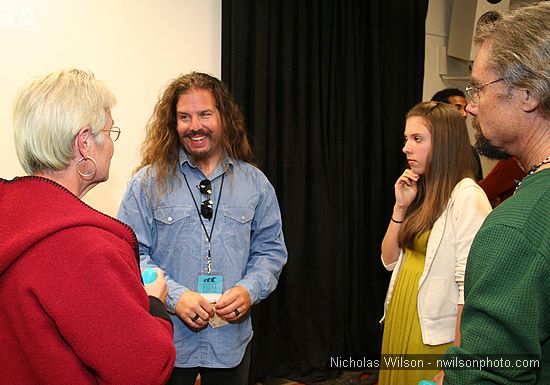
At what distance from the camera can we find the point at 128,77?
2.87 metres

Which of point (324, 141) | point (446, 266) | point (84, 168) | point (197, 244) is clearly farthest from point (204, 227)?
point (324, 141)

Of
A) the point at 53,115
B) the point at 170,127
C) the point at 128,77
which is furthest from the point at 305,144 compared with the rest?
the point at 53,115

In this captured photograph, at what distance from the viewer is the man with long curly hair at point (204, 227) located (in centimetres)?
202

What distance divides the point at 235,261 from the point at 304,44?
1945 millimetres

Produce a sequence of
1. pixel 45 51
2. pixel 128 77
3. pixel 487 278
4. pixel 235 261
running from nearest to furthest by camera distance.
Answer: pixel 487 278 → pixel 235 261 → pixel 45 51 → pixel 128 77

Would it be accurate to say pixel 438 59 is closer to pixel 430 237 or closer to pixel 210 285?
pixel 430 237

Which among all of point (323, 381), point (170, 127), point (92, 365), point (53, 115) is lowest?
point (323, 381)

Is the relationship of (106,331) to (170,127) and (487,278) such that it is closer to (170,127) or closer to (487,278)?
(487,278)

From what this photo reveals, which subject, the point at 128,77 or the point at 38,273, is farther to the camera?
the point at 128,77

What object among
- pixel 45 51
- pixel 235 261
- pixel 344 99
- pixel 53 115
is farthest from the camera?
pixel 344 99

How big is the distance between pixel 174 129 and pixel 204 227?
17.5 inches

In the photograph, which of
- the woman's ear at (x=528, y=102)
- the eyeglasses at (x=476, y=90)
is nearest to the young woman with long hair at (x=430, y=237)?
the eyeglasses at (x=476, y=90)

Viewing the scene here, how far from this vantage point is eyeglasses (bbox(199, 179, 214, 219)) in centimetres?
210

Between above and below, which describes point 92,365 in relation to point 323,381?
above
